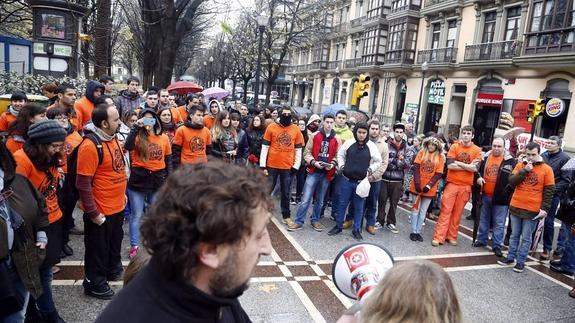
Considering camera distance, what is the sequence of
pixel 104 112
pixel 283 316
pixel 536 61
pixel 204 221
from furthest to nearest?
pixel 536 61, pixel 283 316, pixel 104 112, pixel 204 221

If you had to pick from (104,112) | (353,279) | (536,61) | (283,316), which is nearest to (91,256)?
(104,112)

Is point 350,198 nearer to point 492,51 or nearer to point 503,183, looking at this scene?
point 503,183

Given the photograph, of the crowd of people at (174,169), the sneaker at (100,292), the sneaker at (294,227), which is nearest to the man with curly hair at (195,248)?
the crowd of people at (174,169)

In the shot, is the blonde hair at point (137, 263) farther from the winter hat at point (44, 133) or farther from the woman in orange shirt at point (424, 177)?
the woman in orange shirt at point (424, 177)

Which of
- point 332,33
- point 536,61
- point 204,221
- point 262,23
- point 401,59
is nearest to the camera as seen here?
point 204,221

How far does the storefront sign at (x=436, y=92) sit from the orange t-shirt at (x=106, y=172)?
27509mm

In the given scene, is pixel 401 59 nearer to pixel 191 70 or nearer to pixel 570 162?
pixel 570 162

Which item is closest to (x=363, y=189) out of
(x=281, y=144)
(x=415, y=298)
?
(x=281, y=144)

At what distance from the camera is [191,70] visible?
8469cm

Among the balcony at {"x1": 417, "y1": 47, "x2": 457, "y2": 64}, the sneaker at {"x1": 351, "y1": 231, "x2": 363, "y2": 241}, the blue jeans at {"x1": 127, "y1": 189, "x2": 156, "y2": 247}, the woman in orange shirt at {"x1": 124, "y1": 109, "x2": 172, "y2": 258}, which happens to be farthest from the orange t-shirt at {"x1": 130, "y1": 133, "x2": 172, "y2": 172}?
the balcony at {"x1": 417, "y1": 47, "x2": 457, "y2": 64}

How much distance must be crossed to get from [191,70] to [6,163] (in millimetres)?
86182

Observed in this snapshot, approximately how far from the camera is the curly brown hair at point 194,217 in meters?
1.15

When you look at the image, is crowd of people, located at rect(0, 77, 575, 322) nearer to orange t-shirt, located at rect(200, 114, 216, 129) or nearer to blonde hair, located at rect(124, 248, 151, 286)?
orange t-shirt, located at rect(200, 114, 216, 129)

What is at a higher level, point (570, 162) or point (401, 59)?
point (401, 59)
